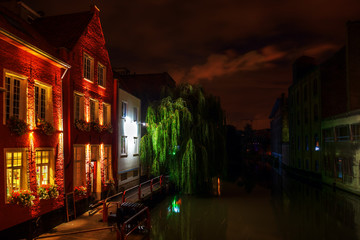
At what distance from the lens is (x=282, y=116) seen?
6066 centimetres

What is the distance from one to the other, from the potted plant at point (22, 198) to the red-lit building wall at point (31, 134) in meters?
0.19

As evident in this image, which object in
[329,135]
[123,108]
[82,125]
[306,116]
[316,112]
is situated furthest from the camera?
[306,116]

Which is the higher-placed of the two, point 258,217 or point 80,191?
point 80,191

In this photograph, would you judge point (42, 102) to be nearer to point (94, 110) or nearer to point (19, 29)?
point (19, 29)

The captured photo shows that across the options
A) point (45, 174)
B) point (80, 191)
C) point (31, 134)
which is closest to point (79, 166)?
point (80, 191)

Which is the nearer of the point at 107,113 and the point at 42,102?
the point at 42,102

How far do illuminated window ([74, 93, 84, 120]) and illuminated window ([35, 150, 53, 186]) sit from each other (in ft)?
9.41

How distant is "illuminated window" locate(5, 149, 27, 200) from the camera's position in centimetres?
1011

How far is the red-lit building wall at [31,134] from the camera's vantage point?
9758 mm

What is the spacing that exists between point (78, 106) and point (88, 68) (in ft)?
7.90

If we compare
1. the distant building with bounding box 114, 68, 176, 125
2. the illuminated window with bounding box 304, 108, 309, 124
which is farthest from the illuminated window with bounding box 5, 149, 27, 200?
the illuminated window with bounding box 304, 108, 309, 124

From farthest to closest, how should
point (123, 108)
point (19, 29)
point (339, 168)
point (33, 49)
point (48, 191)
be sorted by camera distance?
point (339, 168), point (123, 108), point (48, 191), point (33, 49), point (19, 29)

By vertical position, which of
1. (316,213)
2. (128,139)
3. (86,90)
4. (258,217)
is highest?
(86,90)

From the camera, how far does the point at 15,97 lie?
10672 millimetres
